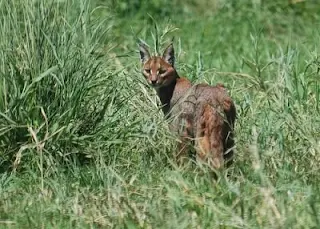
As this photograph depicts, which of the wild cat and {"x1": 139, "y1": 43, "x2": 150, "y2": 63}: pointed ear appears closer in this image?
the wild cat

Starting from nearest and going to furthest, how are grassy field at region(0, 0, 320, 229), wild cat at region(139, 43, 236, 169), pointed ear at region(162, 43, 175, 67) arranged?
grassy field at region(0, 0, 320, 229) < wild cat at region(139, 43, 236, 169) < pointed ear at region(162, 43, 175, 67)

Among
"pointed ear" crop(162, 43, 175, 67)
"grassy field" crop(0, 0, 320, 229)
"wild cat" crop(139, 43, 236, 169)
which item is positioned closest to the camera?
"grassy field" crop(0, 0, 320, 229)

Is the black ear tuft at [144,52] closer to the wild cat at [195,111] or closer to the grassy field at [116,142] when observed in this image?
the wild cat at [195,111]

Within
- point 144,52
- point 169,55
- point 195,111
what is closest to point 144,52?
point 144,52

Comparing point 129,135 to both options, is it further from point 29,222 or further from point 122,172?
point 29,222

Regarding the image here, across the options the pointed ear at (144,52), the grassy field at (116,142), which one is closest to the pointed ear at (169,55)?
the pointed ear at (144,52)

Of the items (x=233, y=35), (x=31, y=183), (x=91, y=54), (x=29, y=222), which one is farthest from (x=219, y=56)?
(x=29, y=222)

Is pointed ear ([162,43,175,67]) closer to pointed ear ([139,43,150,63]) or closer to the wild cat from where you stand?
the wild cat

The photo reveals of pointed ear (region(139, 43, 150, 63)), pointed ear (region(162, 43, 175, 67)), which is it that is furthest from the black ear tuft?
pointed ear (region(162, 43, 175, 67))

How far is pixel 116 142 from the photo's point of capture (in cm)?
816

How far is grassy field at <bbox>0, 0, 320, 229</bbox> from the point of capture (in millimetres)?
6828

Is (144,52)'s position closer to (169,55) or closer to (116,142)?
(169,55)

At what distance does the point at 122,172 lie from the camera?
25.8 ft

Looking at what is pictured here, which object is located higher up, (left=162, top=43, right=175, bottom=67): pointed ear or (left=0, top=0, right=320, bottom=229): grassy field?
(left=162, top=43, right=175, bottom=67): pointed ear
